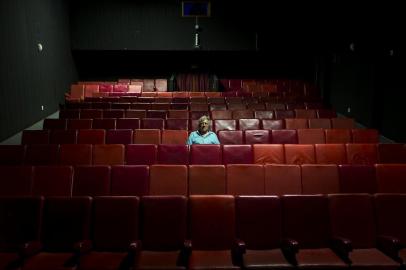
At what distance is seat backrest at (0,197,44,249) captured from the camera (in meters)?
2.26

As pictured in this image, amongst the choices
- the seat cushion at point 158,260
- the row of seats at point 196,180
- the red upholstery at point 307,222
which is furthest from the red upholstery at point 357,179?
the seat cushion at point 158,260

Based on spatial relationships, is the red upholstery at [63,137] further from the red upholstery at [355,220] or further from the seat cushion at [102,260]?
the red upholstery at [355,220]

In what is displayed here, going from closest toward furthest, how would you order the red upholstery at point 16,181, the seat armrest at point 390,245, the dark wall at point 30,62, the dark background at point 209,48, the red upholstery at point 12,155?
the seat armrest at point 390,245 < the red upholstery at point 16,181 < the red upholstery at point 12,155 < the dark wall at point 30,62 < the dark background at point 209,48

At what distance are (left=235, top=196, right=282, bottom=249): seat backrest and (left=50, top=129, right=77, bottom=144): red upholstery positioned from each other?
2.34m

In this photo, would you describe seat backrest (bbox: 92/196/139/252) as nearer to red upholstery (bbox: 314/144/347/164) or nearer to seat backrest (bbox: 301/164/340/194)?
seat backrest (bbox: 301/164/340/194)

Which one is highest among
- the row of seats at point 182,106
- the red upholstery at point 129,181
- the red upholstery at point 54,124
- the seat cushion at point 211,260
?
the row of seats at point 182,106

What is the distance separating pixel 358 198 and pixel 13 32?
5.30 m

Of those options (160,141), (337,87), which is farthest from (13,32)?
(337,87)

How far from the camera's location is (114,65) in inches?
418

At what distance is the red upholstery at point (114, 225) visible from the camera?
7.46 feet

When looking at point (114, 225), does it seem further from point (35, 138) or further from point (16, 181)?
point (35, 138)

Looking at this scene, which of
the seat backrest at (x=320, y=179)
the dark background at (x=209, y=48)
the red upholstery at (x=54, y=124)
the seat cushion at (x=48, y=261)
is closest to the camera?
the seat cushion at (x=48, y=261)

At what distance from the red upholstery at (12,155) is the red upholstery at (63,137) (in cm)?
57

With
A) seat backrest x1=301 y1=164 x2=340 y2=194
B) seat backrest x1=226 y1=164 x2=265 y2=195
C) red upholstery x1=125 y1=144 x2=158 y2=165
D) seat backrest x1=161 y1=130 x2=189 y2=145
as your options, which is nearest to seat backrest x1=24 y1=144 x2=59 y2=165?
red upholstery x1=125 y1=144 x2=158 y2=165
